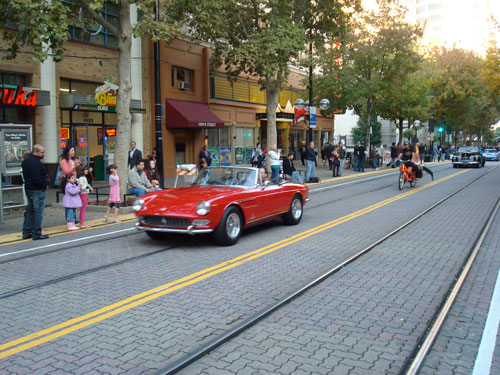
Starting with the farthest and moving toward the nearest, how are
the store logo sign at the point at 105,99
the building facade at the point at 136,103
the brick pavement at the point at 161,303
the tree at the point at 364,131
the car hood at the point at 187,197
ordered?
the tree at the point at 364,131 < the store logo sign at the point at 105,99 < the building facade at the point at 136,103 < the car hood at the point at 187,197 < the brick pavement at the point at 161,303

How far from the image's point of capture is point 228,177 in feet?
31.1

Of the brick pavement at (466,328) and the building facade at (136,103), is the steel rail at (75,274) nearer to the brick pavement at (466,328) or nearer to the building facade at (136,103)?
the brick pavement at (466,328)

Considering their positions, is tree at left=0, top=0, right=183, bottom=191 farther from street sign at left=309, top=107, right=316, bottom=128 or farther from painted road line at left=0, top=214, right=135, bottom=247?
street sign at left=309, top=107, right=316, bottom=128

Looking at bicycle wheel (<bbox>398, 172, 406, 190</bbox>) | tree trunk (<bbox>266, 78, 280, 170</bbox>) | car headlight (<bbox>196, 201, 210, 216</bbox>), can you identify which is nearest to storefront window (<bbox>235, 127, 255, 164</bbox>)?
tree trunk (<bbox>266, 78, 280, 170</bbox>)

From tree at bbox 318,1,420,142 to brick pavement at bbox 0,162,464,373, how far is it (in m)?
24.2

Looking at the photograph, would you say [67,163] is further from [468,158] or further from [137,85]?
[468,158]

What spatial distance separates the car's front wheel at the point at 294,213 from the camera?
10.4m

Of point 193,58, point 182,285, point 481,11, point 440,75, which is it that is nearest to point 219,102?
point 193,58

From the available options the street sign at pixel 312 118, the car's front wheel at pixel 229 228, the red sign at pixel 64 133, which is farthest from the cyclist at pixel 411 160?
the red sign at pixel 64 133

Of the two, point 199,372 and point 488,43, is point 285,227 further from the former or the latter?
point 488,43

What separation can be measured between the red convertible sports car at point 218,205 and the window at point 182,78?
51.4ft

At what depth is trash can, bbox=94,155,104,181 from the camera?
20.5 meters

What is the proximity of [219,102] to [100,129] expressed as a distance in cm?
848

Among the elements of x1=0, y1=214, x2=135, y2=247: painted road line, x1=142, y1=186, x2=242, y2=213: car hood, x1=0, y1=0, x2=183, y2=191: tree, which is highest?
x1=0, y1=0, x2=183, y2=191: tree
